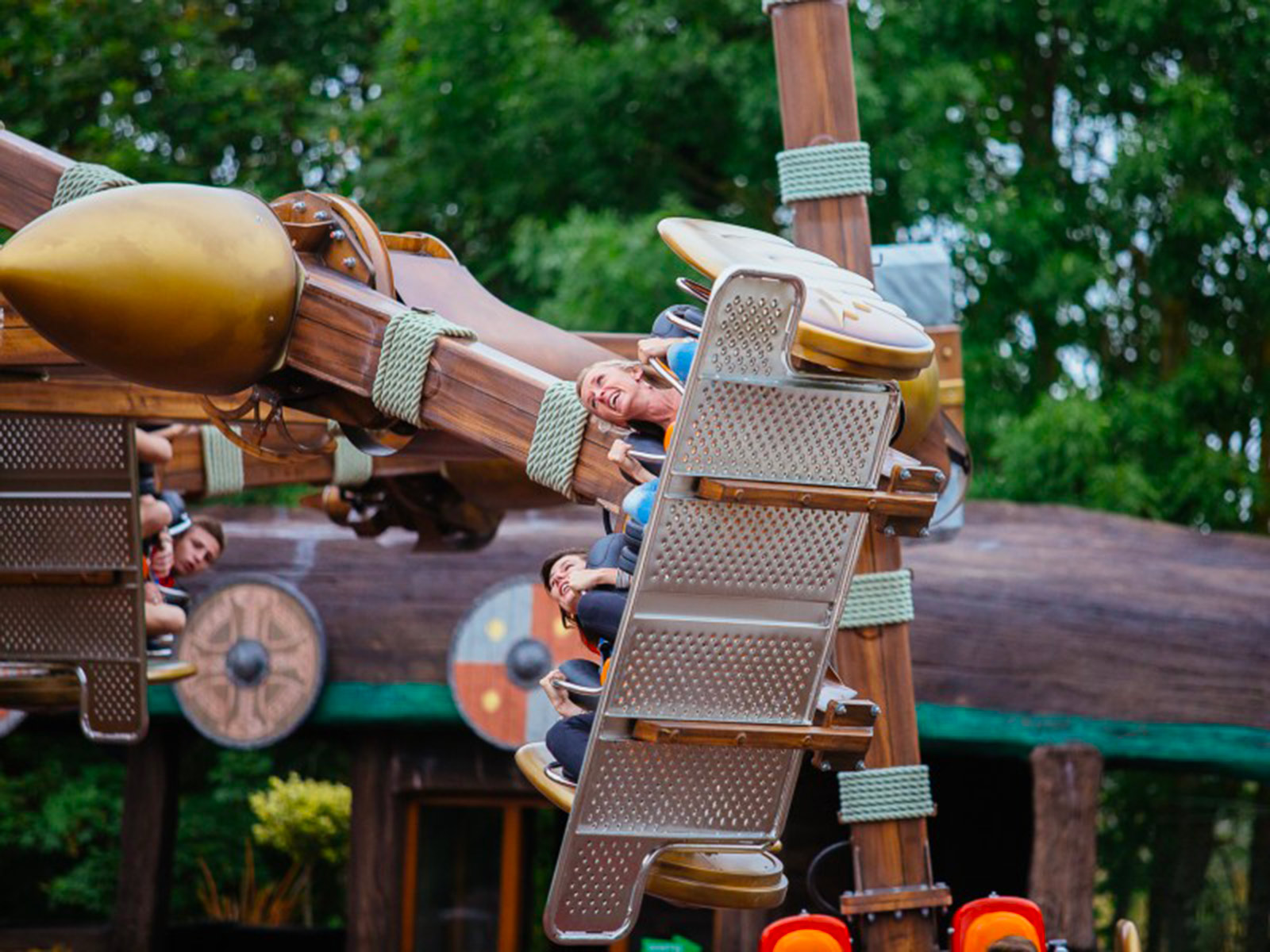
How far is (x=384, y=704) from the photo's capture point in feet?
26.6

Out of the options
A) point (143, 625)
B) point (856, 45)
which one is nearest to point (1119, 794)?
point (856, 45)

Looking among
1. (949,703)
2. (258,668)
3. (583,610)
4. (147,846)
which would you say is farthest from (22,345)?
(147,846)

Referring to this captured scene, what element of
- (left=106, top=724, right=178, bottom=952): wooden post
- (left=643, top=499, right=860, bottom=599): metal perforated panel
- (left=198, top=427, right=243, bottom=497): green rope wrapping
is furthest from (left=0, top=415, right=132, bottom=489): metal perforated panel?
(left=106, top=724, right=178, bottom=952): wooden post

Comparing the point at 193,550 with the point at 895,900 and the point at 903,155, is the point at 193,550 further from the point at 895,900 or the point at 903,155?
the point at 903,155

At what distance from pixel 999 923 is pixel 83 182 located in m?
2.23

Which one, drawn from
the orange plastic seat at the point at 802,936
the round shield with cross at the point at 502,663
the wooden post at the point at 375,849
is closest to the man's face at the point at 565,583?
the orange plastic seat at the point at 802,936

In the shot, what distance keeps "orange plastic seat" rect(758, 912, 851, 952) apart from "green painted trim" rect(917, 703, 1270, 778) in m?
3.49

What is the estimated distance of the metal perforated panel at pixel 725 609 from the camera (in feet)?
8.71

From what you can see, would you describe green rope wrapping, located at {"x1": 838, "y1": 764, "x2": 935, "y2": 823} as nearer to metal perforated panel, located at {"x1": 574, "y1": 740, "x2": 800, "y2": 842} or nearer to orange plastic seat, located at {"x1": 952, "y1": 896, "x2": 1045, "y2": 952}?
orange plastic seat, located at {"x1": 952, "y1": 896, "x2": 1045, "y2": 952}

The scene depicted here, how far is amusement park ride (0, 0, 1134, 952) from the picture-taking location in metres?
2.71

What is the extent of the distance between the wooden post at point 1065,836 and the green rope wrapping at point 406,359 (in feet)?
14.4

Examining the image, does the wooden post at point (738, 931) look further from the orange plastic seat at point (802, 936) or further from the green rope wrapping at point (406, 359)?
the green rope wrapping at point (406, 359)

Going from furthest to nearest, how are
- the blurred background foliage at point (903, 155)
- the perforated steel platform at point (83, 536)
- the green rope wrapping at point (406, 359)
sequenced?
1. the blurred background foliage at point (903, 155)
2. the perforated steel platform at point (83, 536)
3. the green rope wrapping at point (406, 359)

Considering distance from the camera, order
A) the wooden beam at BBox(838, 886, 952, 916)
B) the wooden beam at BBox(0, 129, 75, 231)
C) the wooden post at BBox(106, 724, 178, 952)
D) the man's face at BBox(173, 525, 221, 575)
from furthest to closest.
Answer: the wooden post at BBox(106, 724, 178, 952) < the man's face at BBox(173, 525, 221, 575) < the wooden beam at BBox(838, 886, 952, 916) < the wooden beam at BBox(0, 129, 75, 231)
